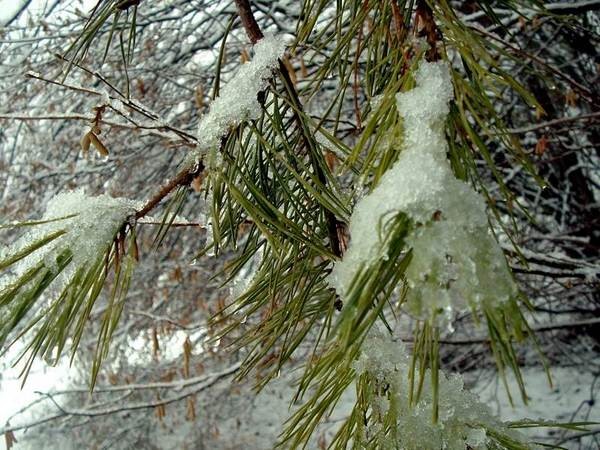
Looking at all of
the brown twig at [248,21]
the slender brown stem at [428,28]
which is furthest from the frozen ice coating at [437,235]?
the brown twig at [248,21]

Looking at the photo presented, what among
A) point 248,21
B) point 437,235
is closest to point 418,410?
point 437,235

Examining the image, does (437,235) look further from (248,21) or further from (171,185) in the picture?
(248,21)

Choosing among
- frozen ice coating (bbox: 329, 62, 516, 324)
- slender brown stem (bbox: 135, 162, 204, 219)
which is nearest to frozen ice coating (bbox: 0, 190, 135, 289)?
slender brown stem (bbox: 135, 162, 204, 219)

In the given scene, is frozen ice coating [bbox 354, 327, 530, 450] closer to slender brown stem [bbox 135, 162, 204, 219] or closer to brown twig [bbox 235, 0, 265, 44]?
slender brown stem [bbox 135, 162, 204, 219]

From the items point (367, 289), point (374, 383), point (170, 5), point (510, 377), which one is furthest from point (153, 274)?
point (367, 289)

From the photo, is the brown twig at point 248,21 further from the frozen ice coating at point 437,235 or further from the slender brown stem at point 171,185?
the frozen ice coating at point 437,235

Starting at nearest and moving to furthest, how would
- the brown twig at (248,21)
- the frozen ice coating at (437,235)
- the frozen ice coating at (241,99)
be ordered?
the frozen ice coating at (437,235), the frozen ice coating at (241,99), the brown twig at (248,21)

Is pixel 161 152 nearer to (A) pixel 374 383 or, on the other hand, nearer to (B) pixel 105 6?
(B) pixel 105 6

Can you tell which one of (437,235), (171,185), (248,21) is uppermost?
(248,21)
